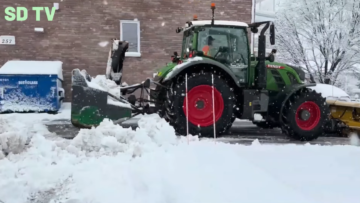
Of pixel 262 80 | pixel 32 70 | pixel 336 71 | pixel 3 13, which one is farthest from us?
pixel 336 71

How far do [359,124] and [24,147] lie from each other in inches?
227

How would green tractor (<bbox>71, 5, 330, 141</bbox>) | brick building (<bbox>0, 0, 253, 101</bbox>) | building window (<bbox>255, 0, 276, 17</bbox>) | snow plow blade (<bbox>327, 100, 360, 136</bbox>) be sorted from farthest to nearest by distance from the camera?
building window (<bbox>255, 0, 276, 17</bbox>) → brick building (<bbox>0, 0, 253, 101</bbox>) → snow plow blade (<bbox>327, 100, 360, 136</bbox>) → green tractor (<bbox>71, 5, 330, 141</bbox>)

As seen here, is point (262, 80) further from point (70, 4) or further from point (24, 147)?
point (70, 4)

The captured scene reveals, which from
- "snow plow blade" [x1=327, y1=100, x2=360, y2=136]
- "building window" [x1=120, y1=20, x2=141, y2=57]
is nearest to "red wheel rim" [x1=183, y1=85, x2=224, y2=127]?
"snow plow blade" [x1=327, y1=100, x2=360, y2=136]

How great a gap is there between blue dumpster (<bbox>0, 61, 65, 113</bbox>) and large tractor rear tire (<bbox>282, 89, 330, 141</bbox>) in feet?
22.5

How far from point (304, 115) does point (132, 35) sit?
8468 millimetres

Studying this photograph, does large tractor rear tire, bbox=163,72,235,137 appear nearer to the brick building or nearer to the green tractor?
the green tractor

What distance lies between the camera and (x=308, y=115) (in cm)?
654

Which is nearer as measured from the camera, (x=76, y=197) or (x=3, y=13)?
(x=76, y=197)

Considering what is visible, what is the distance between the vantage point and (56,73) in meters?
10.6

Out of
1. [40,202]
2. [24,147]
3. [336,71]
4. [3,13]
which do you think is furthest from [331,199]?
[336,71]

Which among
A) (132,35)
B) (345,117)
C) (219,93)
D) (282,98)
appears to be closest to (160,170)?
(219,93)

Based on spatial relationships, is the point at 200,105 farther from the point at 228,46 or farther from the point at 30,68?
the point at 30,68

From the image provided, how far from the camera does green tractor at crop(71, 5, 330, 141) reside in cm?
611
